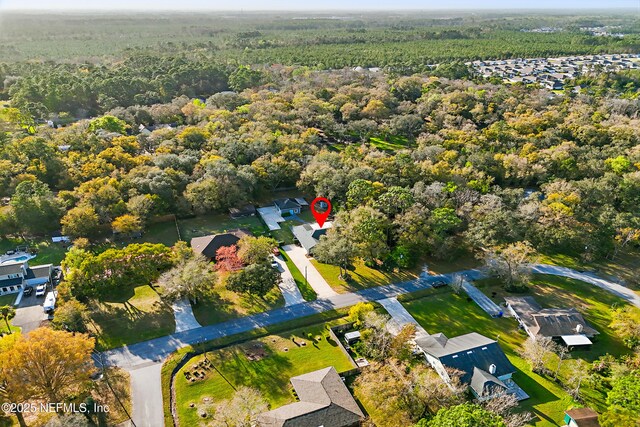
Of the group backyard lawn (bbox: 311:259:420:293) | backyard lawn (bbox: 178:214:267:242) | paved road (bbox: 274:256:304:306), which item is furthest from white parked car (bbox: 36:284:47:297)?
backyard lawn (bbox: 311:259:420:293)

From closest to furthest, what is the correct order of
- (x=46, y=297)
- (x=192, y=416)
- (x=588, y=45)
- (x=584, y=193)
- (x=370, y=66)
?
(x=192, y=416) → (x=46, y=297) → (x=584, y=193) → (x=370, y=66) → (x=588, y=45)

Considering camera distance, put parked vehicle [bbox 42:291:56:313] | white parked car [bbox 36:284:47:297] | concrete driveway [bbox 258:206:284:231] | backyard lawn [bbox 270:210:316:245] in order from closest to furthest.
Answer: parked vehicle [bbox 42:291:56:313], white parked car [bbox 36:284:47:297], backyard lawn [bbox 270:210:316:245], concrete driveway [bbox 258:206:284:231]

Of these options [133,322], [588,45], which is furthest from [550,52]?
[133,322]

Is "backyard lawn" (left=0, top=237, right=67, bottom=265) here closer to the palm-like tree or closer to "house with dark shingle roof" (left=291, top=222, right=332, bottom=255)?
the palm-like tree

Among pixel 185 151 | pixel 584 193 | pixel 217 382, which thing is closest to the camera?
pixel 217 382

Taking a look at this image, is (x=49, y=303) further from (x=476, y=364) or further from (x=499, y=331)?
(x=499, y=331)

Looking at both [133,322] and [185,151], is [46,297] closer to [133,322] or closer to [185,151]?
[133,322]
